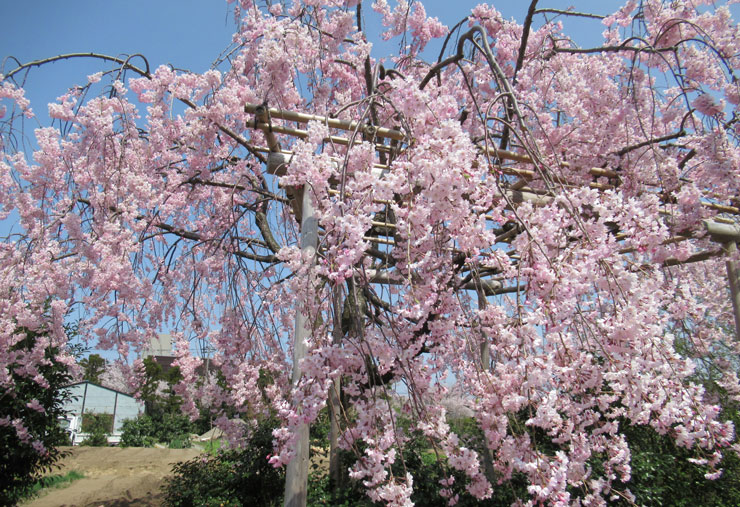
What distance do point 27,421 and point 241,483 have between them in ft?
7.75

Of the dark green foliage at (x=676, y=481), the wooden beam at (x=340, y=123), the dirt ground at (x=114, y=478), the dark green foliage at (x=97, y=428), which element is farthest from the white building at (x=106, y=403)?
the dark green foliage at (x=676, y=481)

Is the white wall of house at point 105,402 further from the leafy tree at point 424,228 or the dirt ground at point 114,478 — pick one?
the leafy tree at point 424,228

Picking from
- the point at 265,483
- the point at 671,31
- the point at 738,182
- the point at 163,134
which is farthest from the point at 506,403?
the point at 163,134

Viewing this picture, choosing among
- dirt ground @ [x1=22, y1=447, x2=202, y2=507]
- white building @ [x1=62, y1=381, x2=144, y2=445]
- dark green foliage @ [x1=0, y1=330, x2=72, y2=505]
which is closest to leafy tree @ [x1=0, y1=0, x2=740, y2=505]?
dark green foliage @ [x1=0, y1=330, x2=72, y2=505]

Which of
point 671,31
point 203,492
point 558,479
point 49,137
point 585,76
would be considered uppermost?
point 585,76

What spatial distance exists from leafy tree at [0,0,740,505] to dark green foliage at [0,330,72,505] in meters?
0.98

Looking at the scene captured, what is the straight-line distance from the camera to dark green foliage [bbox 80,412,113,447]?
423 inches

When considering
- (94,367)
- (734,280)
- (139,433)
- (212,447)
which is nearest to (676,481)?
(734,280)

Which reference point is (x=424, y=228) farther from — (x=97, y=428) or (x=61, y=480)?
(x=97, y=428)

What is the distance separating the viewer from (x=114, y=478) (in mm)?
7051

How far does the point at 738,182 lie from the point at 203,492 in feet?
16.3

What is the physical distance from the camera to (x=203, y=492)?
14.0ft

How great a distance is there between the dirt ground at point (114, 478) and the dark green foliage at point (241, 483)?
1025 millimetres

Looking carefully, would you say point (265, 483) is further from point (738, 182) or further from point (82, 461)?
point (82, 461)
